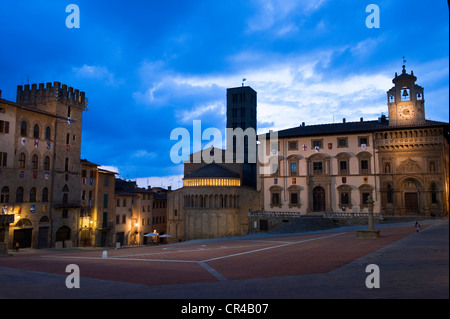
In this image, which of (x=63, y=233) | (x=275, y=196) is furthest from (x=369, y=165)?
(x=63, y=233)

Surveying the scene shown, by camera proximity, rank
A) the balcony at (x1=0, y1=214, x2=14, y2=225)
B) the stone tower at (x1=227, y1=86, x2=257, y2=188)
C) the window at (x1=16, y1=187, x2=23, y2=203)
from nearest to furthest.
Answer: the balcony at (x1=0, y1=214, x2=14, y2=225)
the window at (x1=16, y1=187, x2=23, y2=203)
the stone tower at (x1=227, y1=86, x2=257, y2=188)

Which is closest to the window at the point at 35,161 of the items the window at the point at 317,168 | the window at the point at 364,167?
the window at the point at 317,168

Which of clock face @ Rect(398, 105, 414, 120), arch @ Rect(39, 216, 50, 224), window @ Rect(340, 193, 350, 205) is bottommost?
arch @ Rect(39, 216, 50, 224)

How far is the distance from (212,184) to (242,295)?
6222 centimetres

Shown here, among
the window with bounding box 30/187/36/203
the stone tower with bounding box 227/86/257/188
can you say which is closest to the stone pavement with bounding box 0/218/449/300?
the window with bounding box 30/187/36/203

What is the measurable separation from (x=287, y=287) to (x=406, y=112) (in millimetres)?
47751

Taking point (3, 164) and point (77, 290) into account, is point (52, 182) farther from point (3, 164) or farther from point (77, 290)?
point (77, 290)

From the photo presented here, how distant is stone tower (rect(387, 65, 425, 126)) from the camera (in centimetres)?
5012

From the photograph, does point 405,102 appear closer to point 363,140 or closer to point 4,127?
point 363,140

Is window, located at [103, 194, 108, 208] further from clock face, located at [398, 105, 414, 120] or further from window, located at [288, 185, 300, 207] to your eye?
clock face, located at [398, 105, 414, 120]

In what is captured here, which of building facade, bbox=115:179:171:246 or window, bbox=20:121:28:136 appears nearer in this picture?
window, bbox=20:121:28:136

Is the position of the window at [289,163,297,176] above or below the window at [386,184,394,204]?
above

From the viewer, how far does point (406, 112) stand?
5097 centimetres
